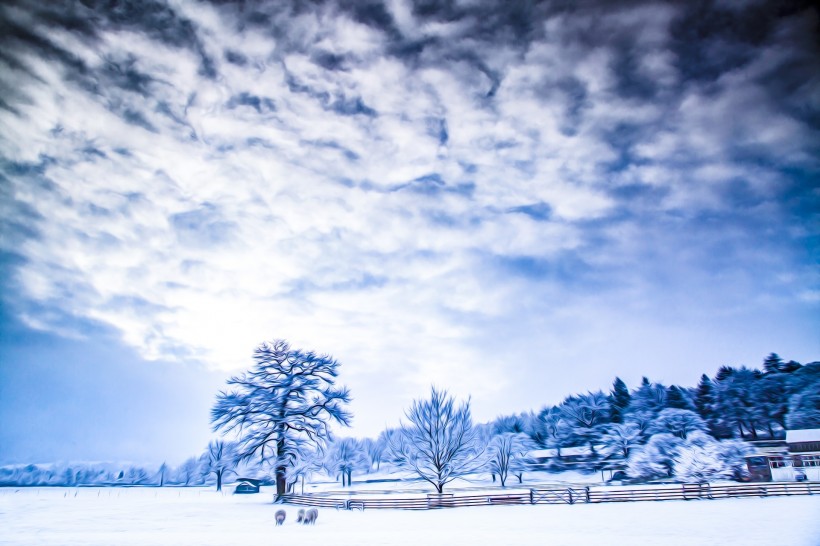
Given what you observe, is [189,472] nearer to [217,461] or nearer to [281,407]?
[217,461]

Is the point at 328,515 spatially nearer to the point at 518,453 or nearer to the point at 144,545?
the point at 144,545

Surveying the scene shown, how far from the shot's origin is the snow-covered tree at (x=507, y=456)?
52.2 metres

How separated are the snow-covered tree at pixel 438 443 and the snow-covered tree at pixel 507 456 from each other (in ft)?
48.9

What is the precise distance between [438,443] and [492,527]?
47.6 feet

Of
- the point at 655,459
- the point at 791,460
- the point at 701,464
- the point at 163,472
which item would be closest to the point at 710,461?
the point at 701,464

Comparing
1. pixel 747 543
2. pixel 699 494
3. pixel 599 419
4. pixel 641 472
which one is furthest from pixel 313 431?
pixel 599 419

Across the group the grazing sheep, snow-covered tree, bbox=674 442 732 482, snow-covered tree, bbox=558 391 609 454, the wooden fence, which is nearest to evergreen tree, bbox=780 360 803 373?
snow-covered tree, bbox=558 391 609 454

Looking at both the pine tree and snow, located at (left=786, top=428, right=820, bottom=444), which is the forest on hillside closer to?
the pine tree

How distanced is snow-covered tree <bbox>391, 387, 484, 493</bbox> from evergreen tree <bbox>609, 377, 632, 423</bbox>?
40.9 metres

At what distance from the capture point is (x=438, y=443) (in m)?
32.5

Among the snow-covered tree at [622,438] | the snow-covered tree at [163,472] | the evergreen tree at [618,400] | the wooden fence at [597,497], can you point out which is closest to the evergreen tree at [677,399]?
the evergreen tree at [618,400]

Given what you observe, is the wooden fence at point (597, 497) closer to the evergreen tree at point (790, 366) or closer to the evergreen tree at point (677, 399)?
the evergreen tree at point (677, 399)

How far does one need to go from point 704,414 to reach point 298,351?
55544 millimetres

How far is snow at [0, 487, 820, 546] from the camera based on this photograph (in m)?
14.4
